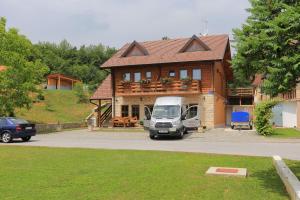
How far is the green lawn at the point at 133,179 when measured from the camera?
294 inches

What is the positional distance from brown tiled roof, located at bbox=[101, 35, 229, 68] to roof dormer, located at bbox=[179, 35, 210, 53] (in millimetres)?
442

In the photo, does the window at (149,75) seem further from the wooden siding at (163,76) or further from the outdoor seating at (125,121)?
the outdoor seating at (125,121)

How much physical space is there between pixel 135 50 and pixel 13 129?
1756 cm

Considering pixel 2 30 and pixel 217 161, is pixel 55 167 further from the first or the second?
pixel 2 30

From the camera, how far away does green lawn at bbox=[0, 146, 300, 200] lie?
7469mm

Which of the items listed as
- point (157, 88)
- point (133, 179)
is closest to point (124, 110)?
point (157, 88)

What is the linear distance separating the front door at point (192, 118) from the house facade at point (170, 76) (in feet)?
1.85

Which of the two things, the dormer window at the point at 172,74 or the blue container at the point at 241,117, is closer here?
the blue container at the point at 241,117

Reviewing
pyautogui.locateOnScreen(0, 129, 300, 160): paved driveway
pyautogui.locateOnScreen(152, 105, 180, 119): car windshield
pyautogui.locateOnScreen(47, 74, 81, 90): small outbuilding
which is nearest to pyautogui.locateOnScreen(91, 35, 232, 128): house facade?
pyautogui.locateOnScreen(152, 105, 180, 119): car windshield

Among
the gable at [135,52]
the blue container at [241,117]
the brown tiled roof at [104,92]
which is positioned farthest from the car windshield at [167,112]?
the brown tiled roof at [104,92]

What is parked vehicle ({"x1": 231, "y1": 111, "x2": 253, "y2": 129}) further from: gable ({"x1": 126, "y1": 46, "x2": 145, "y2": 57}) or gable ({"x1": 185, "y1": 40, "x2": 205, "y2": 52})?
gable ({"x1": 126, "y1": 46, "x2": 145, "y2": 57})

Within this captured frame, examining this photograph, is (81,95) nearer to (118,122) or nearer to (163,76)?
(118,122)

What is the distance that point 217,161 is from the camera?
40.5ft

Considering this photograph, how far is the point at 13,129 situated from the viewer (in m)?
22.1
